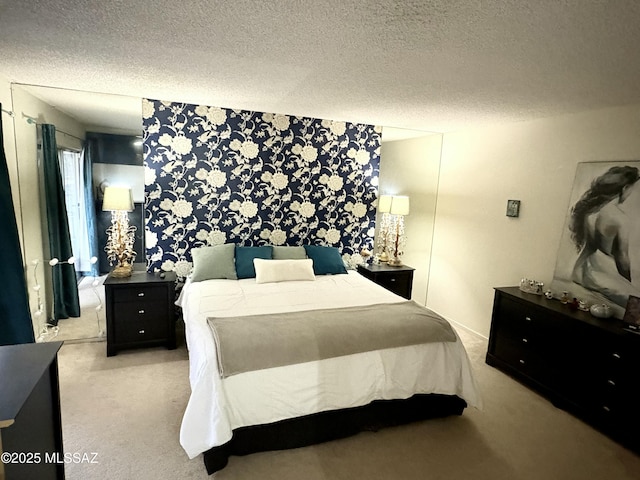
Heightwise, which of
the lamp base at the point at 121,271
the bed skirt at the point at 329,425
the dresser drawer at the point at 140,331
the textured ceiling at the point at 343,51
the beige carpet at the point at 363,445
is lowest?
the beige carpet at the point at 363,445

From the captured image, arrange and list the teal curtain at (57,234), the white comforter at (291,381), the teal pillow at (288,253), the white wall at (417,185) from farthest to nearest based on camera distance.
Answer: the white wall at (417,185)
the teal pillow at (288,253)
the teal curtain at (57,234)
the white comforter at (291,381)

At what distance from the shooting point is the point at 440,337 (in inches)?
98.0

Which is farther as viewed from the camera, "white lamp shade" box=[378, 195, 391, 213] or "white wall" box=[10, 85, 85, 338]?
"white lamp shade" box=[378, 195, 391, 213]

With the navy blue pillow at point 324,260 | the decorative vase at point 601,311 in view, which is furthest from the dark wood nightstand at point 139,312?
the decorative vase at point 601,311

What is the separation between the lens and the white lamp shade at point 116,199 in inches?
130

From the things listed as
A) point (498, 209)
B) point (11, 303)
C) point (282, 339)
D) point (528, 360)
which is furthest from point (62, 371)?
point (498, 209)

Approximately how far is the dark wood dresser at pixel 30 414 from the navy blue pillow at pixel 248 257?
2.02m

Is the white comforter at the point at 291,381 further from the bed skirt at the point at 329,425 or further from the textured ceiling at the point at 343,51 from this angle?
the textured ceiling at the point at 343,51

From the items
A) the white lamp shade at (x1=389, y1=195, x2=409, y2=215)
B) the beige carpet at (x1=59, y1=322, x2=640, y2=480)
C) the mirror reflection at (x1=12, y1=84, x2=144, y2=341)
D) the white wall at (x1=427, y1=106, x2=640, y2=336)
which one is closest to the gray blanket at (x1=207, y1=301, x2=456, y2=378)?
the beige carpet at (x1=59, y1=322, x2=640, y2=480)

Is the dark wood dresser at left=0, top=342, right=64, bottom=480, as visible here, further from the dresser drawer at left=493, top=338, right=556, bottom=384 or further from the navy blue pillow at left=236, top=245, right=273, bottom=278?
the dresser drawer at left=493, top=338, right=556, bottom=384

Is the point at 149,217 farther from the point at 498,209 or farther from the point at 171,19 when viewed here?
the point at 498,209

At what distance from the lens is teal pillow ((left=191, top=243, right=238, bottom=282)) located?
3.49 metres

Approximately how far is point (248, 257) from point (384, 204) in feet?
6.03

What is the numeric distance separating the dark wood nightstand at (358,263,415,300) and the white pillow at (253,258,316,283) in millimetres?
837
